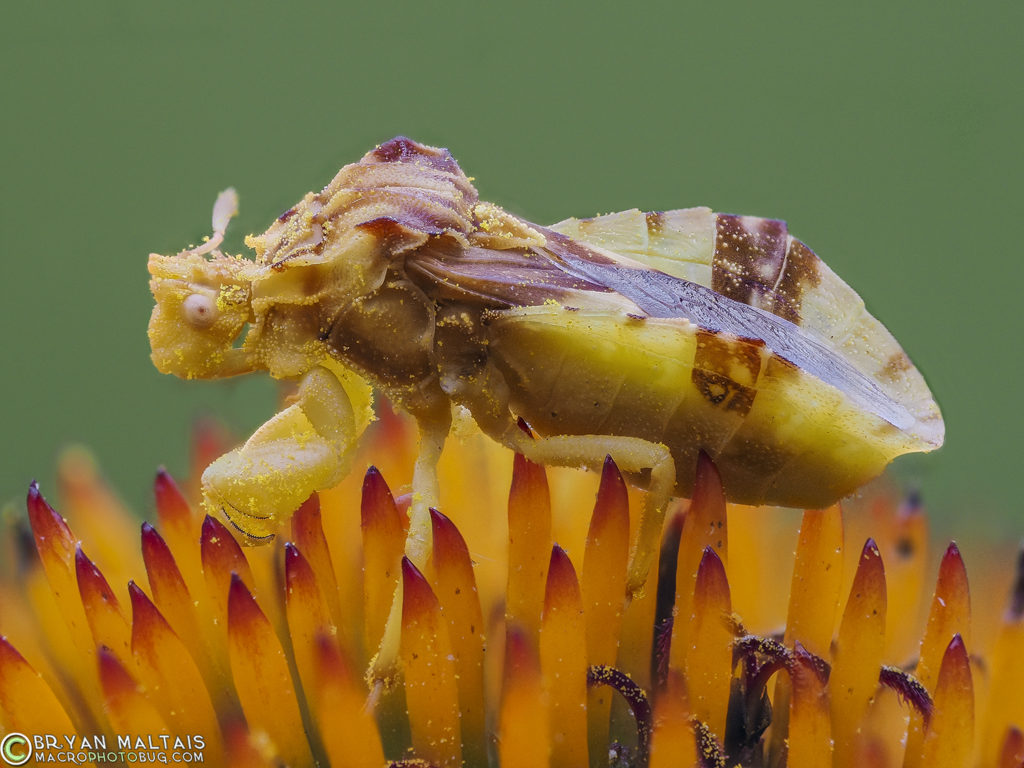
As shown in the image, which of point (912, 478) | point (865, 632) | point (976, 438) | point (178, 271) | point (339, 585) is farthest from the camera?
point (976, 438)

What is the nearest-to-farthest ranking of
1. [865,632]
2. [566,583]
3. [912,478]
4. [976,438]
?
[566,583] → [865,632] → [912,478] → [976,438]

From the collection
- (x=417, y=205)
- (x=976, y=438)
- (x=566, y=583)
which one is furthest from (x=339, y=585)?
(x=976, y=438)

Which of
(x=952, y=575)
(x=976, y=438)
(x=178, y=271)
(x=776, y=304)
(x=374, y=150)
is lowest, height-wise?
(x=952, y=575)

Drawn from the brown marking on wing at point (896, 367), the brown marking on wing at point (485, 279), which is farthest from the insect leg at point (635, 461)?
the brown marking on wing at point (896, 367)

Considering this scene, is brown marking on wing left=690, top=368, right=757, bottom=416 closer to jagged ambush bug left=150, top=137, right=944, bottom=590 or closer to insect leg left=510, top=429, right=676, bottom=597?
jagged ambush bug left=150, top=137, right=944, bottom=590

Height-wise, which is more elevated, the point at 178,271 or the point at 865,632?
the point at 178,271

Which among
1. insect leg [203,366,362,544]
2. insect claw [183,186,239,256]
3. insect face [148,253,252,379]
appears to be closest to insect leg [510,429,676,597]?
insect leg [203,366,362,544]

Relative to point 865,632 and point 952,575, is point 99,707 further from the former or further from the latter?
point 952,575

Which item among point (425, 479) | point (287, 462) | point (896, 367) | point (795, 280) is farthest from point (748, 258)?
point (287, 462)
